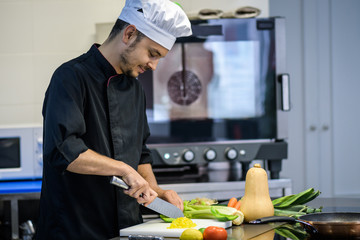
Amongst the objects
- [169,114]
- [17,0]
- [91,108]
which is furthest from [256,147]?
[17,0]

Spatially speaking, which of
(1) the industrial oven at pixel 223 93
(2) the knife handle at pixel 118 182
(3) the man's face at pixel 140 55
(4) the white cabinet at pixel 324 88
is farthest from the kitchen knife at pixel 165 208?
(4) the white cabinet at pixel 324 88

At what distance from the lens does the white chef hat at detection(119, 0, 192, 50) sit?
75.4 inches

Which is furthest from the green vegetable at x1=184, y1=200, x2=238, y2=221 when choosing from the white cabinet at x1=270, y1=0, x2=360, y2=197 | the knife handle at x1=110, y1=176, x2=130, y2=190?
the white cabinet at x1=270, y1=0, x2=360, y2=197

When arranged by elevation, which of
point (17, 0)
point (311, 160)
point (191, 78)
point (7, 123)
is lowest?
point (311, 160)

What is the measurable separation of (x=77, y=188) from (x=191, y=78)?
132 cm

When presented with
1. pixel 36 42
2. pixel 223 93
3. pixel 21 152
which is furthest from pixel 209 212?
pixel 36 42

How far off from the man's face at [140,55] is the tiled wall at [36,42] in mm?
1617

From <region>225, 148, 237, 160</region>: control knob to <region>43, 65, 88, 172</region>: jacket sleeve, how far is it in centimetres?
129

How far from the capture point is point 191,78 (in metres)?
3.01

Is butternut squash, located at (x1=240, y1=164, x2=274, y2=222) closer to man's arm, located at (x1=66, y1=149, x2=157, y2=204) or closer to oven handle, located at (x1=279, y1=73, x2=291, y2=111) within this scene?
man's arm, located at (x1=66, y1=149, x2=157, y2=204)

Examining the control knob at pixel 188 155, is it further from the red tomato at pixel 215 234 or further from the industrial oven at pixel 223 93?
the red tomato at pixel 215 234

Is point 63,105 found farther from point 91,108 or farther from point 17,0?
point 17,0

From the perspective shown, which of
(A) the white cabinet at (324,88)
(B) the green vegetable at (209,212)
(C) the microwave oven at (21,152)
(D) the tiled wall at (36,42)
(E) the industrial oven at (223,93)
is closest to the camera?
(B) the green vegetable at (209,212)

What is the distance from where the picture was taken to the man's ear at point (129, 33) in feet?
6.25
